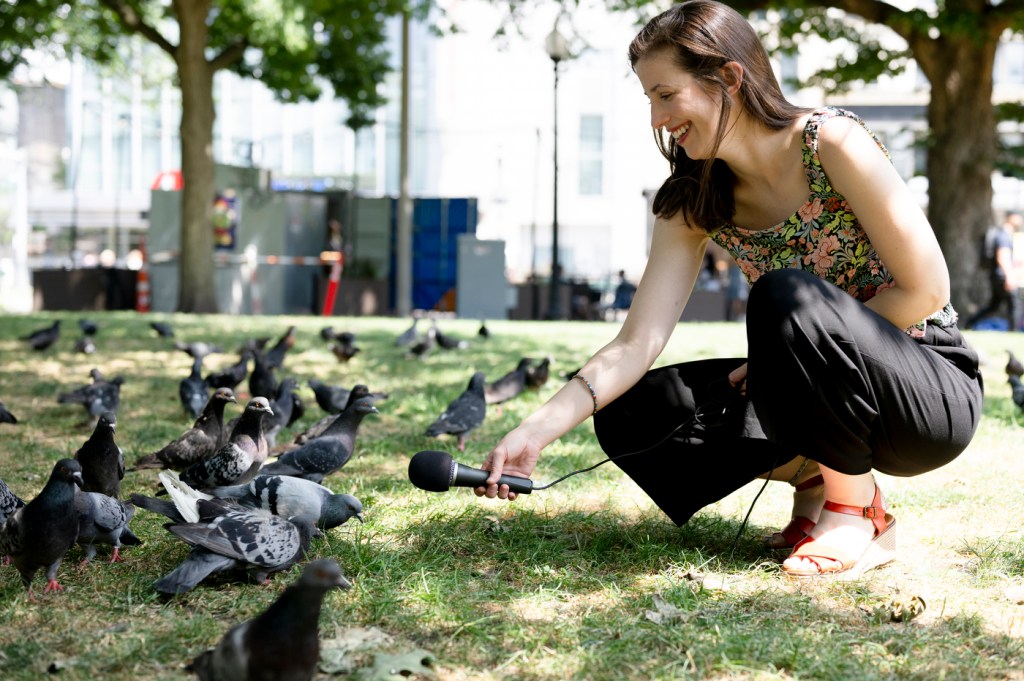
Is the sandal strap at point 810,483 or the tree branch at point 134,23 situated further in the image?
the tree branch at point 134,23

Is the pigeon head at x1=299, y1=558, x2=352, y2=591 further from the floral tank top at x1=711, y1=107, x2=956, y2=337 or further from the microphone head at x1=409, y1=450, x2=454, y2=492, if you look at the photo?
the floral tank top at x1=711, y1=107, x2=956, y2=337

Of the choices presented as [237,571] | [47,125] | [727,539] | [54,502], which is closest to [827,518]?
[727,539]

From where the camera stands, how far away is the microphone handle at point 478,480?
3.08 m

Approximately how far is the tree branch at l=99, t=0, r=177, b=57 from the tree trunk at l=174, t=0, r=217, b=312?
476mm

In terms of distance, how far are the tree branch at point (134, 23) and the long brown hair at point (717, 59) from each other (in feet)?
56.0

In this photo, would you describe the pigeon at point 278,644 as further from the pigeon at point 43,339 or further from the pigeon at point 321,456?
the pigeon at point 43,339

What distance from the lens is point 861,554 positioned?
133 inches

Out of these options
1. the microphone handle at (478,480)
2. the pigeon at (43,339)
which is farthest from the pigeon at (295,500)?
the pigeon at (43,339)

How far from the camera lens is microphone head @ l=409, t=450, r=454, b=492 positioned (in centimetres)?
305

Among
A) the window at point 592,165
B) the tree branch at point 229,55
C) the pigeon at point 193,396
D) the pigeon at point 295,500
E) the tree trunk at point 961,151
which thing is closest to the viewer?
the pigeon at point 295,500

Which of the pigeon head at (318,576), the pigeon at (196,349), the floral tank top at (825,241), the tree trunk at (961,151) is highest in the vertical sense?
the tree trunk at (961,151)

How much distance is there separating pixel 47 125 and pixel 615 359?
56.9m

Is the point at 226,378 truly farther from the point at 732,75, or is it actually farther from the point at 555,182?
the point at 555,182

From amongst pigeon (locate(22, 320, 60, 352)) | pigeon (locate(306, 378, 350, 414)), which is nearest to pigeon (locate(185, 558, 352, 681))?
pigeon (locate(306, 378, 350, 414))
